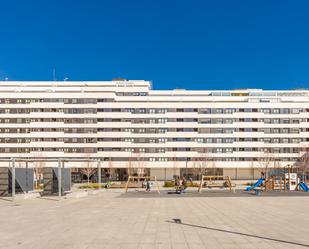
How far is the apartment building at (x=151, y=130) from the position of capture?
87.8m

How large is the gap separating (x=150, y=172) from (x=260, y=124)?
98.6ft

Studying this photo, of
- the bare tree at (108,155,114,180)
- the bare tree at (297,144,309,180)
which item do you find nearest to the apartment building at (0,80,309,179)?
the bare tree at (108,155,114,180)

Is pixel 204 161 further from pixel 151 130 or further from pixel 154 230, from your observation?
pixel 154 230

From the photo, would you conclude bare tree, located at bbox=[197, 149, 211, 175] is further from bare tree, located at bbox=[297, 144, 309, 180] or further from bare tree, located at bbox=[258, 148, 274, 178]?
bare tree, located at bbox=[297, 144, 309, 180]

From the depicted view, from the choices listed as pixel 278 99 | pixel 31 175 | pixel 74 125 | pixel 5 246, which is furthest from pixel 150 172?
pixel 5 246

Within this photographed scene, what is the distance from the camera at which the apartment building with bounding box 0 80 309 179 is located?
87750 millimetres

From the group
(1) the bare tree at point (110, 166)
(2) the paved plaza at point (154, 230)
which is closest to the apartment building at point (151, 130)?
(1) the bare tree at point (110, 166)

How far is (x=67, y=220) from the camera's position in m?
16.7

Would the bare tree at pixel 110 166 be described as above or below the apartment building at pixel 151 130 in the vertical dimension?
below

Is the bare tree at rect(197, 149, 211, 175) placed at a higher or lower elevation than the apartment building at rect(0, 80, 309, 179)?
lower

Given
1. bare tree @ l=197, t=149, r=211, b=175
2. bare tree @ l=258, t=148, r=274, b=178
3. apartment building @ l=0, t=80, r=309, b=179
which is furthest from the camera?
apartment building @ l=0, t=80, r=309, b=179

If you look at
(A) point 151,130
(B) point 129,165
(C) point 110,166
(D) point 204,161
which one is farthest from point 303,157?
(C) point 110,166

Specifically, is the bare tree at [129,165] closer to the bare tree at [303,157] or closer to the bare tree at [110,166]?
the bare tree at [110,166]

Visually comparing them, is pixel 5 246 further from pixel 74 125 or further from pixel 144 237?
pixel 74 125
